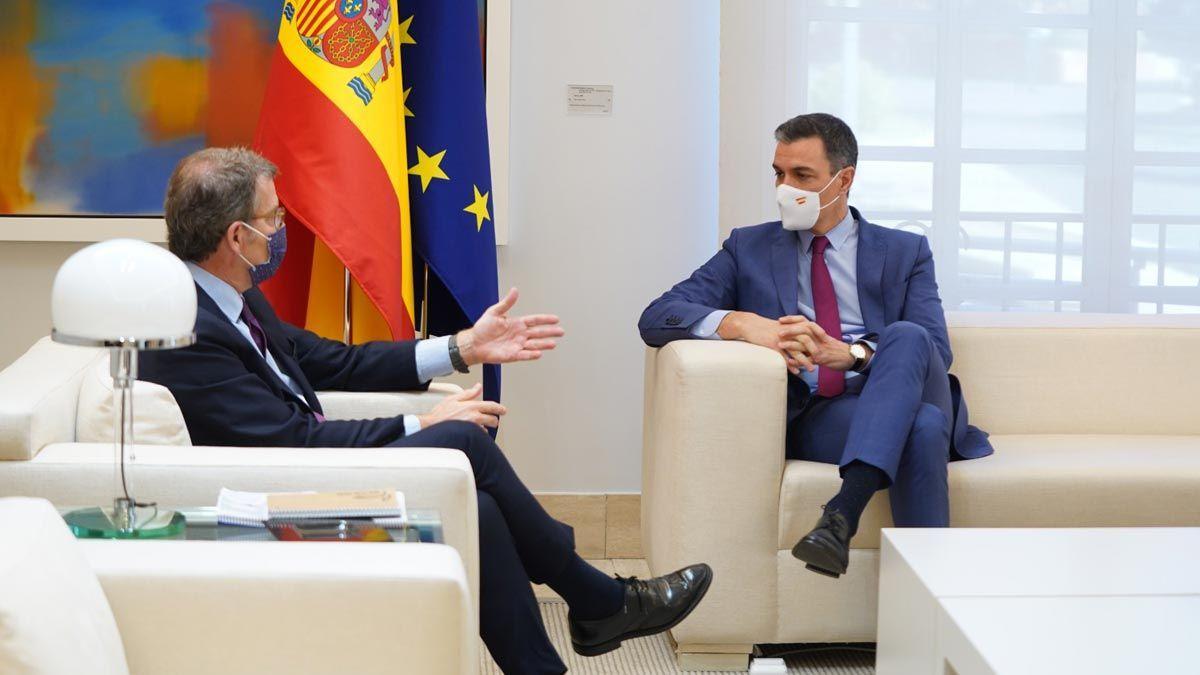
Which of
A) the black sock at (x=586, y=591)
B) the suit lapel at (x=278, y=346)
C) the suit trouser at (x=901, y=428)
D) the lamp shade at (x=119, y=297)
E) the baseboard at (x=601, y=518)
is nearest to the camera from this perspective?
the lamp shade at (x=119, y=297)

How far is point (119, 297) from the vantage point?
5.57 ft

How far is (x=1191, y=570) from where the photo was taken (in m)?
2.13

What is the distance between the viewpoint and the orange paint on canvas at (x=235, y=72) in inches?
146

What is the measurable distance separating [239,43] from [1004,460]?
2334 millimetres

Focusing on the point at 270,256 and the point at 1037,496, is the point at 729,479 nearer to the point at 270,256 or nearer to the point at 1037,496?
the point at 1037,496

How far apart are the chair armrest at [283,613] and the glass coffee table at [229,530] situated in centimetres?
18

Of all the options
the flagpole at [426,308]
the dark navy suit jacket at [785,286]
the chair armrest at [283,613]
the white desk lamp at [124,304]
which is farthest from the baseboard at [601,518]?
the chair armrest at [283,613]

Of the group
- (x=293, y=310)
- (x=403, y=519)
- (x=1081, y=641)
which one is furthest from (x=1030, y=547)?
(x=293, y=310)

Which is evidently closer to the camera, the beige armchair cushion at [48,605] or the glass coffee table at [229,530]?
the beige armchair cushion at [48,605]

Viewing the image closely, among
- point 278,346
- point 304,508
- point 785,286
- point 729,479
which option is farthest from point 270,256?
point 785,286

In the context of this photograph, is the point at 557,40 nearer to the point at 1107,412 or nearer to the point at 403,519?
the point at 1107,412

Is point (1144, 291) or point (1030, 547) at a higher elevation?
point (1144, 291)

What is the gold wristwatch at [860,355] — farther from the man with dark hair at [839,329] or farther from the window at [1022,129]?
the window at [1022,129]

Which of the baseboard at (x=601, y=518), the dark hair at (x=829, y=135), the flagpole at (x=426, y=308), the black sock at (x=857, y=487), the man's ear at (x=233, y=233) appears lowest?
the baseboard at (x=601, y=518)
